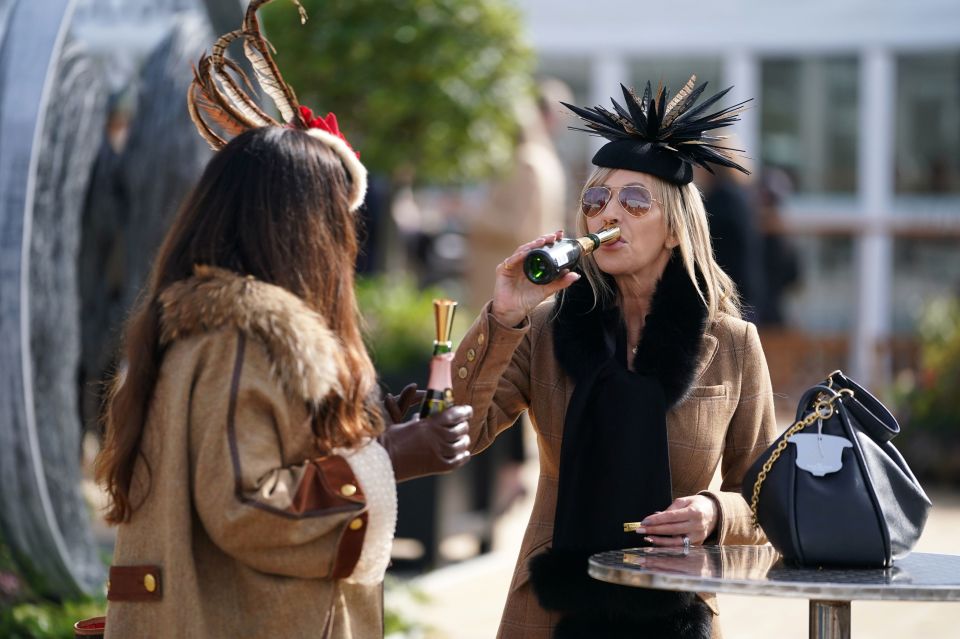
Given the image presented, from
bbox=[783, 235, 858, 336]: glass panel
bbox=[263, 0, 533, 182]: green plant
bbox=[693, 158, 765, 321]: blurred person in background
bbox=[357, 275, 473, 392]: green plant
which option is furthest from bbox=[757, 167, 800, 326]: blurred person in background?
bbox=[357, 275, 473, 392]: green plant

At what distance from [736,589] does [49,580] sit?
3.15 metres

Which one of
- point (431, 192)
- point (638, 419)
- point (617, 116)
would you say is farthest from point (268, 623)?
point (431, 192)

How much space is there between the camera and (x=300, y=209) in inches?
92.9

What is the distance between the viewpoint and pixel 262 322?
2.24 meters

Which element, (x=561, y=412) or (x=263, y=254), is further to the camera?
(x=561, y=412)

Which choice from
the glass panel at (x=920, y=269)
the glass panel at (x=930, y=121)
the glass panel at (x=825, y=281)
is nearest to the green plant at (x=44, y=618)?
the glass panel at (x=825, y=281)

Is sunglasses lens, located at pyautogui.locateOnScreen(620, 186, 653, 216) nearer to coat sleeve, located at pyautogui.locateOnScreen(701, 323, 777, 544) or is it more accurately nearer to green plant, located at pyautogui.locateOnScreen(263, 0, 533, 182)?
coat sleeve, located at pyautogui.locateOnScreen(701, 323, 777, 544)

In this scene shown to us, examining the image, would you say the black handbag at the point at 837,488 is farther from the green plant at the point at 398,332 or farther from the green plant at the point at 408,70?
the green plant at the point at 408,70

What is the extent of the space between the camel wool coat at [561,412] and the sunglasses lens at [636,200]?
30cm

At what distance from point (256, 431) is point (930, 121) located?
43.3ft

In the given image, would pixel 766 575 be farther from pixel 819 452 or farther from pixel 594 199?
pixel 594 199

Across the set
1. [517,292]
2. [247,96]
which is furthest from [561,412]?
[247,96]

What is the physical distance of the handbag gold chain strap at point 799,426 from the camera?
2.53 m

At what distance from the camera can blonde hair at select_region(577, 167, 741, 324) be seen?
2869mm
